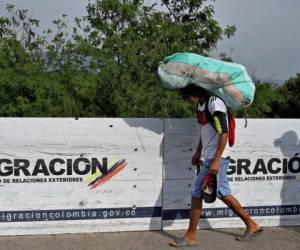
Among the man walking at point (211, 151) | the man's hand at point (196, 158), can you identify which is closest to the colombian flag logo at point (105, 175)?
the man's hand at point (196, 158)

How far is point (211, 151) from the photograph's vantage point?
5.10 metres

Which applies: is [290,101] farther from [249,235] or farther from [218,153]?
[218,153]

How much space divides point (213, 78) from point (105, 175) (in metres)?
1.54

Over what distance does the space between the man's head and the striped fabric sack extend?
0.16 ft

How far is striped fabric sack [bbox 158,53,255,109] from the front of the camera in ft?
16.5

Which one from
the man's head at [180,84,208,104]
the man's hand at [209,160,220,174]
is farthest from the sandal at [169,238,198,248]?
the man's head at [180,84,208,104]

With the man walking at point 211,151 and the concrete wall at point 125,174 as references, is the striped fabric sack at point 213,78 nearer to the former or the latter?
the man walking at point 211,151

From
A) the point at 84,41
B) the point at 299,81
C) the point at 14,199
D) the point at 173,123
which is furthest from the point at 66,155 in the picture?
the point at 299,81

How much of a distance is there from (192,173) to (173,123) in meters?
0.60

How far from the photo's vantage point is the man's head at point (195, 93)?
508 cm

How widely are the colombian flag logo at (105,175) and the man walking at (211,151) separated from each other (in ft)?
2.80

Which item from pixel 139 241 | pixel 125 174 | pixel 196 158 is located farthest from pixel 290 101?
pixel 139 241

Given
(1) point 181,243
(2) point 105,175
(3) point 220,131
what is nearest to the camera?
(3) point 220,131

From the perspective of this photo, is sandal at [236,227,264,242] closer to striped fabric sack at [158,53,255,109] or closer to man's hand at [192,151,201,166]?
man's hand at [192,151,201,166]
